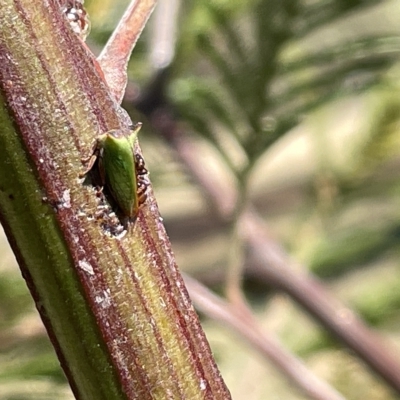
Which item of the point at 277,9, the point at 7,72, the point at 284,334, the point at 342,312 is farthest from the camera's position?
the point at 284,334

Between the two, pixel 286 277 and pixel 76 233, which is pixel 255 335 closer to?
pixel 286 277

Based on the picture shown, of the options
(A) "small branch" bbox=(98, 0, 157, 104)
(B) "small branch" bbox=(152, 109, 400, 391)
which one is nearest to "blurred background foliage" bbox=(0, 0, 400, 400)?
(B) "small branch" bbox=(152, 109, 400, 391)

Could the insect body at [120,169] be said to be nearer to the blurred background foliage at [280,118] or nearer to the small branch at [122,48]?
the small branch at [122,48]

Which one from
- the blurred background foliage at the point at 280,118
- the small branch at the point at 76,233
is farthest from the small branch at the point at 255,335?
the small branch at the point at 76,233

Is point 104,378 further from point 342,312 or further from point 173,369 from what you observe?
point 342,312

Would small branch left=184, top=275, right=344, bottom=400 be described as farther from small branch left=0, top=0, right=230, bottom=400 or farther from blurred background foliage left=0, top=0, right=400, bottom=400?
small branch left=0, top=0, right=230, bottom=400

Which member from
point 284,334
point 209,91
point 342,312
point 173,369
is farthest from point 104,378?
point 284,334
